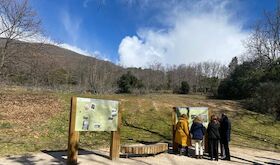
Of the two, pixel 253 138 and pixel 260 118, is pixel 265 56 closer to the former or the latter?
pixel 260 118

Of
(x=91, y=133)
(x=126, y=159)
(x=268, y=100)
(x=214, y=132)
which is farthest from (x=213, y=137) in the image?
(x=268, y=100)

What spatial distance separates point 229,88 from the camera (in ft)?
129

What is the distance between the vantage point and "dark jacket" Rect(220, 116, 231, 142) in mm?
11688

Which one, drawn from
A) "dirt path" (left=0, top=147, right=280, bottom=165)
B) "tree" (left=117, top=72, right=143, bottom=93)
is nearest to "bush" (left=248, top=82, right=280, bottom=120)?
"dirt path" (left=0, top=147, right=280, bottom=165)

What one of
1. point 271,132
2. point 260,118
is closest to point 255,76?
point 260,118

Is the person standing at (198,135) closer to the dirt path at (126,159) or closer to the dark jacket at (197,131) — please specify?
the dark jacket at (197,131)

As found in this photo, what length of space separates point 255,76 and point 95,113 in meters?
29.0

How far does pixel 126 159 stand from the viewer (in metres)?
10.2

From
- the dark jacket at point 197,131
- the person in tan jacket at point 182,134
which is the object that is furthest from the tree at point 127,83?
A: the dark jacket at point 197,131

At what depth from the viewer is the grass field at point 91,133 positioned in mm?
12534

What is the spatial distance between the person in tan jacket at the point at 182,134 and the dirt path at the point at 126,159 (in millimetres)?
444

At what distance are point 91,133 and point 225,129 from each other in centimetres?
615

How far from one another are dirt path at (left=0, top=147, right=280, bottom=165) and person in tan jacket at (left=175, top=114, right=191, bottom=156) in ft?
1.46

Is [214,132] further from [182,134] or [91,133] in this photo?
[91,133]
